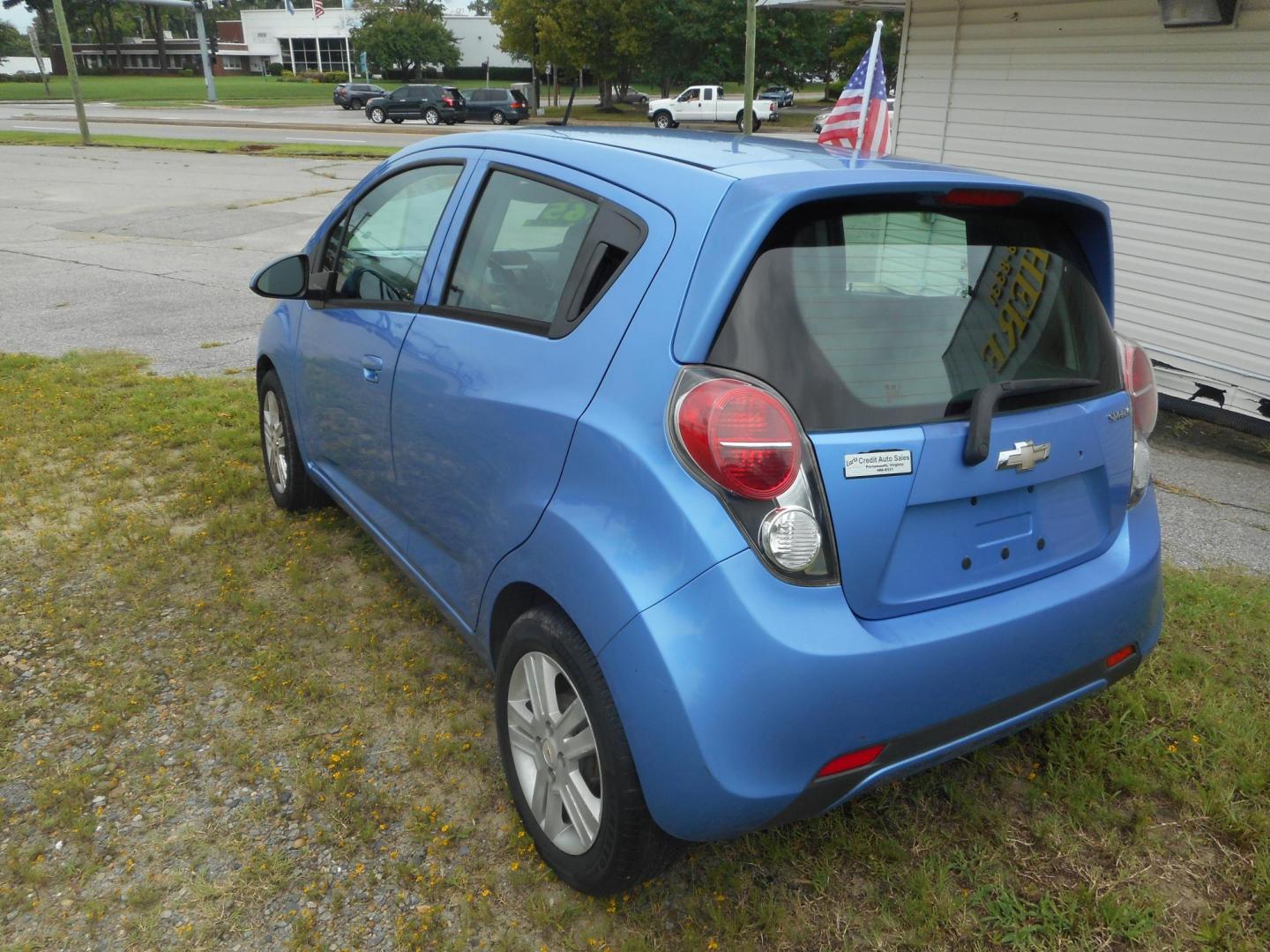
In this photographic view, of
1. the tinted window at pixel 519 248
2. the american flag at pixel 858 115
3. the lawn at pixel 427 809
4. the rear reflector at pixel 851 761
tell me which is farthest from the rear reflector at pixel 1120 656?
the american flag at pixel 858 115

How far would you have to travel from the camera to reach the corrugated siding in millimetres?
6617

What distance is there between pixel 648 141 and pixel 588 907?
2.04 metres

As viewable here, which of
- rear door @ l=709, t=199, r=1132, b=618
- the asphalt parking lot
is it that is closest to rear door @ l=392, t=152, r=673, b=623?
rear door @ l=709, t=199, r=1132, b=618

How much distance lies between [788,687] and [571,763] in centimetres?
72

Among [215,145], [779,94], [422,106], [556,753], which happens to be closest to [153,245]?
[556,753]

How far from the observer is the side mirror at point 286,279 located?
3.86m

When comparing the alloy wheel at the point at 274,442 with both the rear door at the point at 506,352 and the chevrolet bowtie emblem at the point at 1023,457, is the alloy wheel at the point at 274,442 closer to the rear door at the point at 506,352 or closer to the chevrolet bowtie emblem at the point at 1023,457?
the rear door at the point at 506,352

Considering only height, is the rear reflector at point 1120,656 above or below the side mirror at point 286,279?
below

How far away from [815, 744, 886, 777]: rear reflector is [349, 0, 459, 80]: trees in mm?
78648

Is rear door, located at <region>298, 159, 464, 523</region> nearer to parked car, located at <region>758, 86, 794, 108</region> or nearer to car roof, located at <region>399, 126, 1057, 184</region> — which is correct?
car roof, located at <region>399, 126, 1057, 184</region>

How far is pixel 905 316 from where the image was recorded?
224 centimetres

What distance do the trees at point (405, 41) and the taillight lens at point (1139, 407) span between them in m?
77.8

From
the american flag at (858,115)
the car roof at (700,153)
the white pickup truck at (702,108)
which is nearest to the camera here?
the car roof at (700,153)

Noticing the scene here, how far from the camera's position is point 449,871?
2.60 meters
